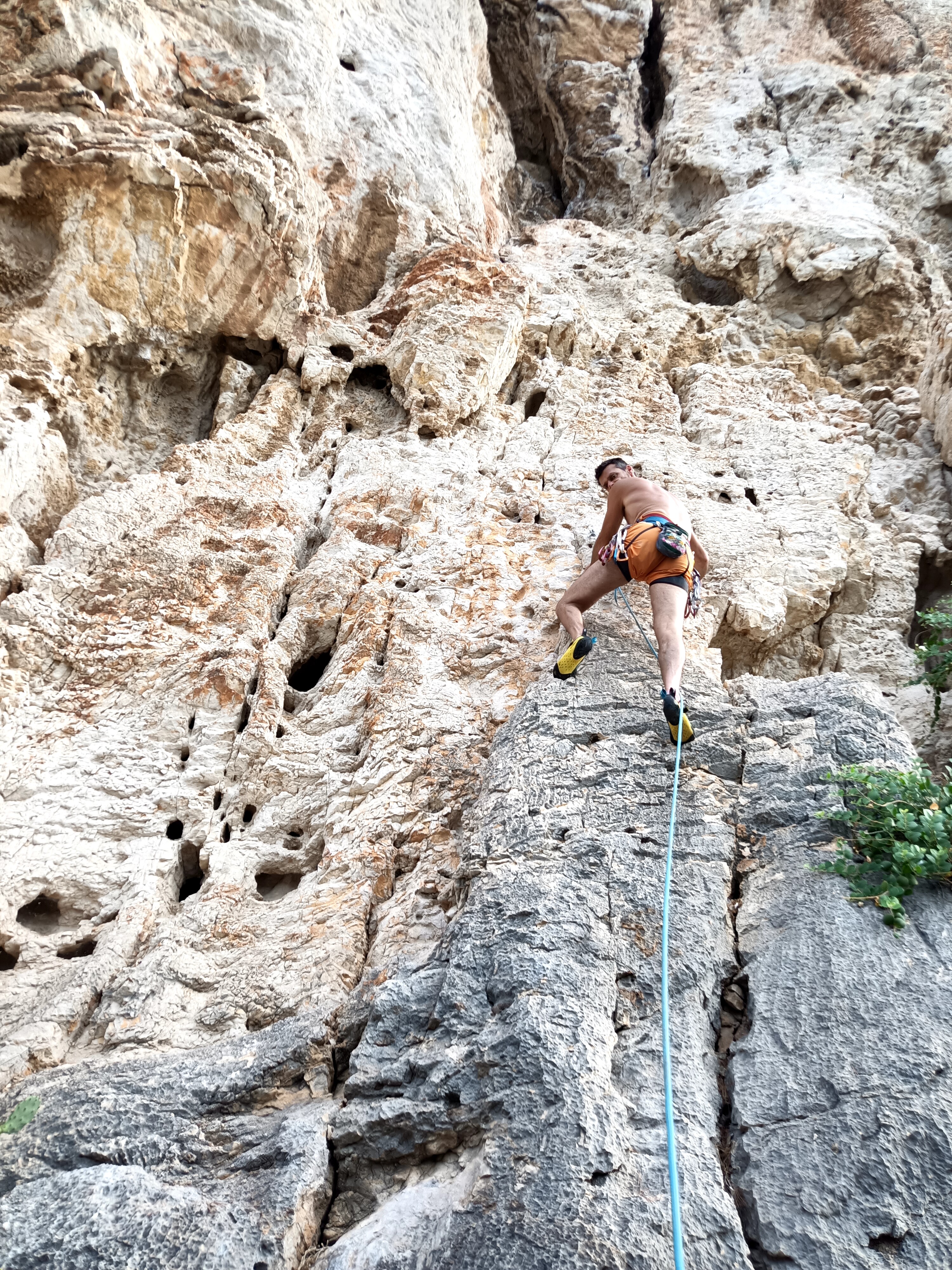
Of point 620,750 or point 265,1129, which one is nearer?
point 265,1129

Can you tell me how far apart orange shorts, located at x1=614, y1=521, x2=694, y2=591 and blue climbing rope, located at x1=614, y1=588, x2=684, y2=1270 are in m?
0.90

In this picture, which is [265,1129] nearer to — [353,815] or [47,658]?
[353,815]

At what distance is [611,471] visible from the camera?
5285 mm

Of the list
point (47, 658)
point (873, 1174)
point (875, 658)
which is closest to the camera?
point (873, 1174)

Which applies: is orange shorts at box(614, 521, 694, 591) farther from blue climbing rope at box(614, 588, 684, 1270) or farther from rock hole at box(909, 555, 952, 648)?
rock hole at box(909, 555, 952, 648)

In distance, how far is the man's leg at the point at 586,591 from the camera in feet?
14.6

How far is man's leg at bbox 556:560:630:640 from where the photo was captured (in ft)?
14.6

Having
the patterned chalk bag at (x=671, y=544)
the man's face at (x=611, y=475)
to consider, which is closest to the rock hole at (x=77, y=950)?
the patterned chalk bag at (x=671, y=544)

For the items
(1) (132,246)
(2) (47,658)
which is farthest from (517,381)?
(2) (47,658)

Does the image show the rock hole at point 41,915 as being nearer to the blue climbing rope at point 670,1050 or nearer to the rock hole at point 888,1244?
the blue climbing rope at point 670,1050

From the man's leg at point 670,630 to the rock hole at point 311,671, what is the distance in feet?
7.35

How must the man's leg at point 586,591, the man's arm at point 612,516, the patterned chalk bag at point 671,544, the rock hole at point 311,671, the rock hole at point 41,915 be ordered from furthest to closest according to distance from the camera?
the rock hole at point 311,671 < the man's arm at point 612,516 < the man's leg at point 586,591 < the patterned chalk bag at point 671,544 < the rock hole at point 41,915

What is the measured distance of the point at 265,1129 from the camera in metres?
2.81

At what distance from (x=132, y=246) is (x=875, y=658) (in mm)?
6355
